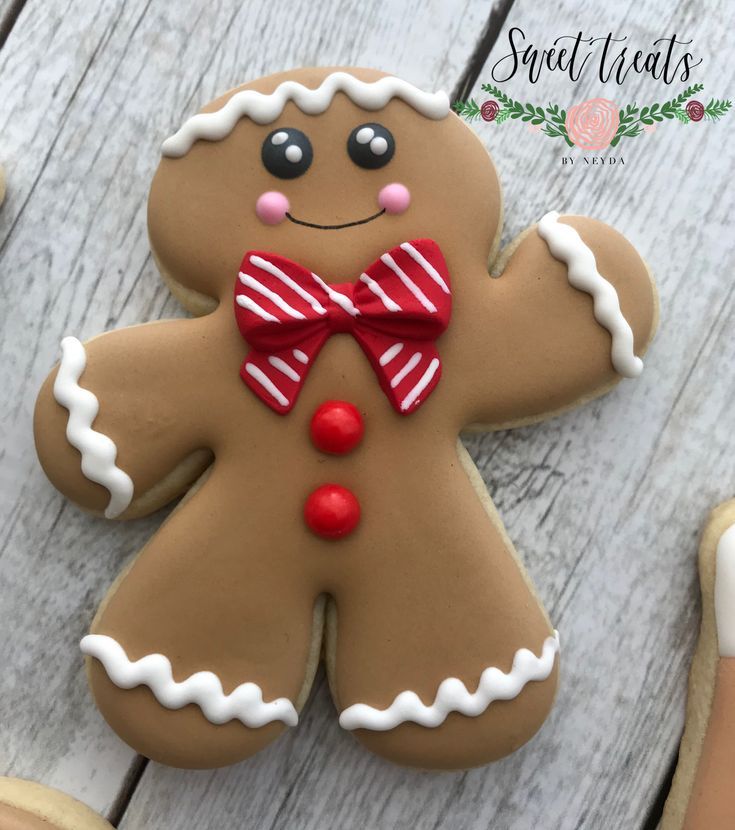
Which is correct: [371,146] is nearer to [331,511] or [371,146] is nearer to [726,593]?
[331,511]

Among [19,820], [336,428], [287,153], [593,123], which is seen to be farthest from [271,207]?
[19,820]

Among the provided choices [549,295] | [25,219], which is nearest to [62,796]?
[25,219]

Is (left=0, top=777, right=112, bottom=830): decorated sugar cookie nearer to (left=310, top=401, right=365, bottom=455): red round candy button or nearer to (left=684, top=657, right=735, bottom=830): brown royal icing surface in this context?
(left=310, top=401, right=365, bottom=455): red round candy button

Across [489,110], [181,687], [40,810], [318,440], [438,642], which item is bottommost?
[40,810]

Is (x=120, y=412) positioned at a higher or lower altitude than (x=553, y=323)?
lower

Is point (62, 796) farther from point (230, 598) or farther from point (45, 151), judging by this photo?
point (45, 151)

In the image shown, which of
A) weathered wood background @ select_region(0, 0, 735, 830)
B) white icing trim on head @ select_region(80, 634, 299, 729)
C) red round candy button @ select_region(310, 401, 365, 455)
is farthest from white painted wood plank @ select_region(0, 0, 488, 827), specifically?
red round candy button @ select_region(310, 401, 365, 455)
